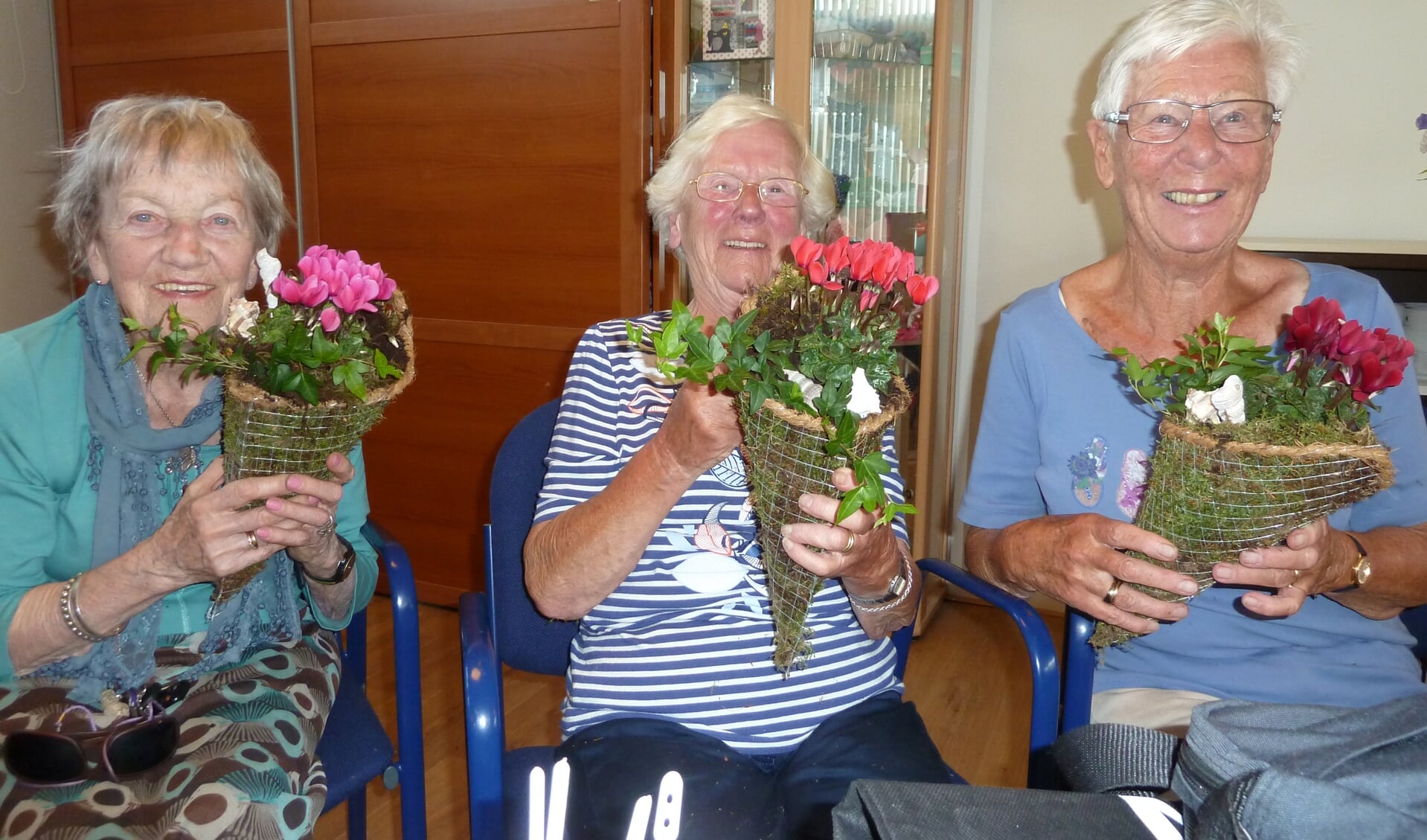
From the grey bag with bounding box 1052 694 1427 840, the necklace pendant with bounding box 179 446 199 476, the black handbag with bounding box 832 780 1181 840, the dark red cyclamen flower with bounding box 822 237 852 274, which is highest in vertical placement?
the dark red cyclamen flower with bounding box 822 237 852 274

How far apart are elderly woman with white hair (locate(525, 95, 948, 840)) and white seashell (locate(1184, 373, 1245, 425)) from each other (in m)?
0.38

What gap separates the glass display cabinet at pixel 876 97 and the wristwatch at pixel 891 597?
4.83 feet

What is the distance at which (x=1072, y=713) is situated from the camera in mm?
1370

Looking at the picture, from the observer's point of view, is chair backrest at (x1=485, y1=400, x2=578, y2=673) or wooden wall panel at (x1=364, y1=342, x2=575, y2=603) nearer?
chair backrest at (x1=485, y1=400, x2=578, y2=673)

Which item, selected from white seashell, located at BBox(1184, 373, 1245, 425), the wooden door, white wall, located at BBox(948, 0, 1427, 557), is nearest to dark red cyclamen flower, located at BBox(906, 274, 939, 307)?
white seashell, located at BBox(1184, 373, 1245, 425)

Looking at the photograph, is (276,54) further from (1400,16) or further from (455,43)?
(1400,16)

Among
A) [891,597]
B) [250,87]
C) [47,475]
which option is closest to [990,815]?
[891,597]

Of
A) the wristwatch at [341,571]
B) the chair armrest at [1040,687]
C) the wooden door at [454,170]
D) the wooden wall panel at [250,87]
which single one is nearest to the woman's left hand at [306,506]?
the wristwatch at [341,571]

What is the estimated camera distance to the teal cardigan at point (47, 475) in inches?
51.6

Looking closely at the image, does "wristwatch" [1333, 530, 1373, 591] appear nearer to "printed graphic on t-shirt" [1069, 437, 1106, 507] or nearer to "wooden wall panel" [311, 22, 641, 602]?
"printed graphic on t-shirt" [1069, 437, 1106, 507]

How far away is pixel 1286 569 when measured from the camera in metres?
1.12

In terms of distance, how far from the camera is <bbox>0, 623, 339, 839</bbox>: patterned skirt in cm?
117

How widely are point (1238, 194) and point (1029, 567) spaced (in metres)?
0.63

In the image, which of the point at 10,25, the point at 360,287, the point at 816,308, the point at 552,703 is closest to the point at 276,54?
the point at 10,25
